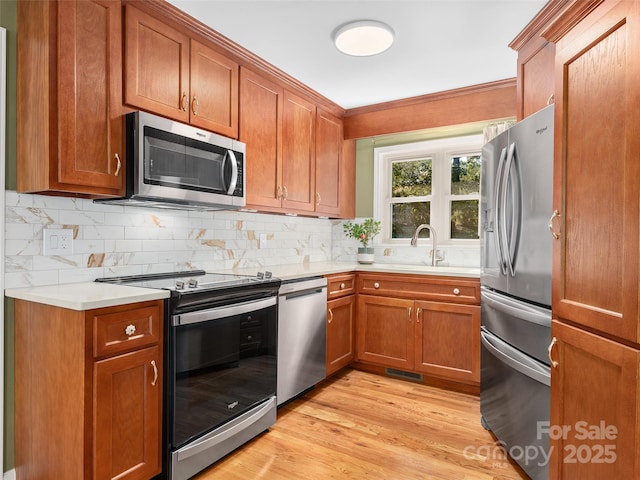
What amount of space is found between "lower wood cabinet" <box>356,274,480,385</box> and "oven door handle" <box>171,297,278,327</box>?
120 cm

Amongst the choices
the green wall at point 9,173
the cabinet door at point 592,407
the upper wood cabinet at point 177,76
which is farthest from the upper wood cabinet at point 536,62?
the green wall at point 9,173

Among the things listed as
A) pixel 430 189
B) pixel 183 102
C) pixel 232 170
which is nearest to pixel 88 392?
pixel 232 170

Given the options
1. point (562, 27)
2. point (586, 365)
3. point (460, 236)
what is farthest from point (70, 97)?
point (460, 236)

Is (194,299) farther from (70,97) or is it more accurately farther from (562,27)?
(562,27)

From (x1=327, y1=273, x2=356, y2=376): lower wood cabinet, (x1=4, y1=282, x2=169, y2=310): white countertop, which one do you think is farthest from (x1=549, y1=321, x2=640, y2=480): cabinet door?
(x1=327, y1=273, x2=356, y2=376): lower wood cabinet

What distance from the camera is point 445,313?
3.08m

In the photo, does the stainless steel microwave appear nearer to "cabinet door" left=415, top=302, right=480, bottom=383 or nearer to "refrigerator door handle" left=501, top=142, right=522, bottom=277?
"refrigerator door handle" left=501, top=142, right=522, bottom=277

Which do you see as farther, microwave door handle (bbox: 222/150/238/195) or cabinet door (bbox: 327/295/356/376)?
cabinet door (bbox: 327/295/356/376)

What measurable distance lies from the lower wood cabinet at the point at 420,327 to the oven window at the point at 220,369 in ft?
3.88

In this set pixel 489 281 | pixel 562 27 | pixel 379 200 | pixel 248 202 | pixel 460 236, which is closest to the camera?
pixel 562 27

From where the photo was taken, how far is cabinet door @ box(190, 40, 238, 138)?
237 centimetres

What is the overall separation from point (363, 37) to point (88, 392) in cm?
233

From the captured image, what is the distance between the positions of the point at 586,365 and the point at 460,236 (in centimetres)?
248

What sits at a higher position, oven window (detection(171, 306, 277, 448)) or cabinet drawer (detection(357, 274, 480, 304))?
cabinet drawer (detection(357, 274, 480, 304))
